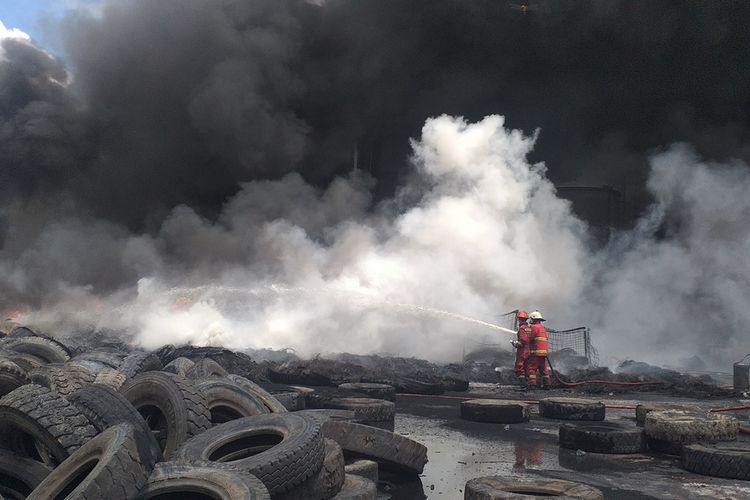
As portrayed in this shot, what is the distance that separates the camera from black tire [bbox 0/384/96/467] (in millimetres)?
4648

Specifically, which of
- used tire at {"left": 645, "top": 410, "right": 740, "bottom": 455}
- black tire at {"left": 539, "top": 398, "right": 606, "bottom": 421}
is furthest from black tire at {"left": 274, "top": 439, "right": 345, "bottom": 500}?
black tire at {"left": 539, "top": 398, "right": 606, "bottom": 421}

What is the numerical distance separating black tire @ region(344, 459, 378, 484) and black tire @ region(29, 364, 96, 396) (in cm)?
297

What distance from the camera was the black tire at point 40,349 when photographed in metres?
11.2

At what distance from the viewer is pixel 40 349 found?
1134 centimetres

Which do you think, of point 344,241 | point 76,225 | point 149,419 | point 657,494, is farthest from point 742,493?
point 76,225

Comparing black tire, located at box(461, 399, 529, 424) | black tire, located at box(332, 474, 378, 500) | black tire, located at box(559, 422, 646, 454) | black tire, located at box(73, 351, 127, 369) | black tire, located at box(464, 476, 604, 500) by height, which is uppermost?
black tire, located at box(73, 351, 127, 369)

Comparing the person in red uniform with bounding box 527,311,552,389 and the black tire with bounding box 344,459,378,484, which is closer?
the black tire with bounding box 344,459,378,484

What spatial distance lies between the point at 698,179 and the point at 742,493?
23.8 metres

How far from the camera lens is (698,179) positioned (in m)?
27.0

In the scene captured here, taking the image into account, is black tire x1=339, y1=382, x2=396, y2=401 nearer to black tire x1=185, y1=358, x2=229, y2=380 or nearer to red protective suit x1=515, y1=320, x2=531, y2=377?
black tire x1=185, y1=358, x2=229, y2=380

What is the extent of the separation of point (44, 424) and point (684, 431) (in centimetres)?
650

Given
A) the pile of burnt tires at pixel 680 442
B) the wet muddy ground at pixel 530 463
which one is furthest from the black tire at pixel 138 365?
the pile of burnt tires at pixel 680 442

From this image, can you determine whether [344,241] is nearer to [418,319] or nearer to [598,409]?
[418,319]

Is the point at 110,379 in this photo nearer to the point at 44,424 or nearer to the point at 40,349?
the point at 44,424
